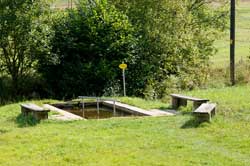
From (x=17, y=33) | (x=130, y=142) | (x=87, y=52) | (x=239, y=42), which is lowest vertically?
(x=130, y=142)

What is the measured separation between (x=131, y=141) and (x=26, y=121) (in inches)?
133

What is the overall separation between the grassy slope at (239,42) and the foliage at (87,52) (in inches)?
351

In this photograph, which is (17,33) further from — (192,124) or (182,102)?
(192,124)

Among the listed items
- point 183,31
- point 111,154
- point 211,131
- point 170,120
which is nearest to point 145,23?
point 183,31

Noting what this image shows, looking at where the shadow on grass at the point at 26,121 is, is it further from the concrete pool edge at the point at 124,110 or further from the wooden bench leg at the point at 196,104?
the wooden bench leg at the point at 196,104

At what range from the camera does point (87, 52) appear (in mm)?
19156

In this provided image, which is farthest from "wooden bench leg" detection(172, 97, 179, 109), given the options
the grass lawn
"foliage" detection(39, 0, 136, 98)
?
"foliage" detection(39, 0, 136, 98)

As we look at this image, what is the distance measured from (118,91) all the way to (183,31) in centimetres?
494

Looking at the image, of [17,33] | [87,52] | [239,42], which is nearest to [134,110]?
[87,52]

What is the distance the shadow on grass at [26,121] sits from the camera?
39.2 feet

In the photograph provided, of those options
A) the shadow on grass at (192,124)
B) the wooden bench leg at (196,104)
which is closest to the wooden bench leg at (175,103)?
the wooden bench leg at (196,104)

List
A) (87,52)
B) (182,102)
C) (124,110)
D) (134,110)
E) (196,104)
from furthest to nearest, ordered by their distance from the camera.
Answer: (87,52)
(124,110)
(182,102)
(134,110)
(196,104)

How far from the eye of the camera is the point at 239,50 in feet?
113

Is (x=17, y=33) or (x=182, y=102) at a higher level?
(x=17, y=33)
